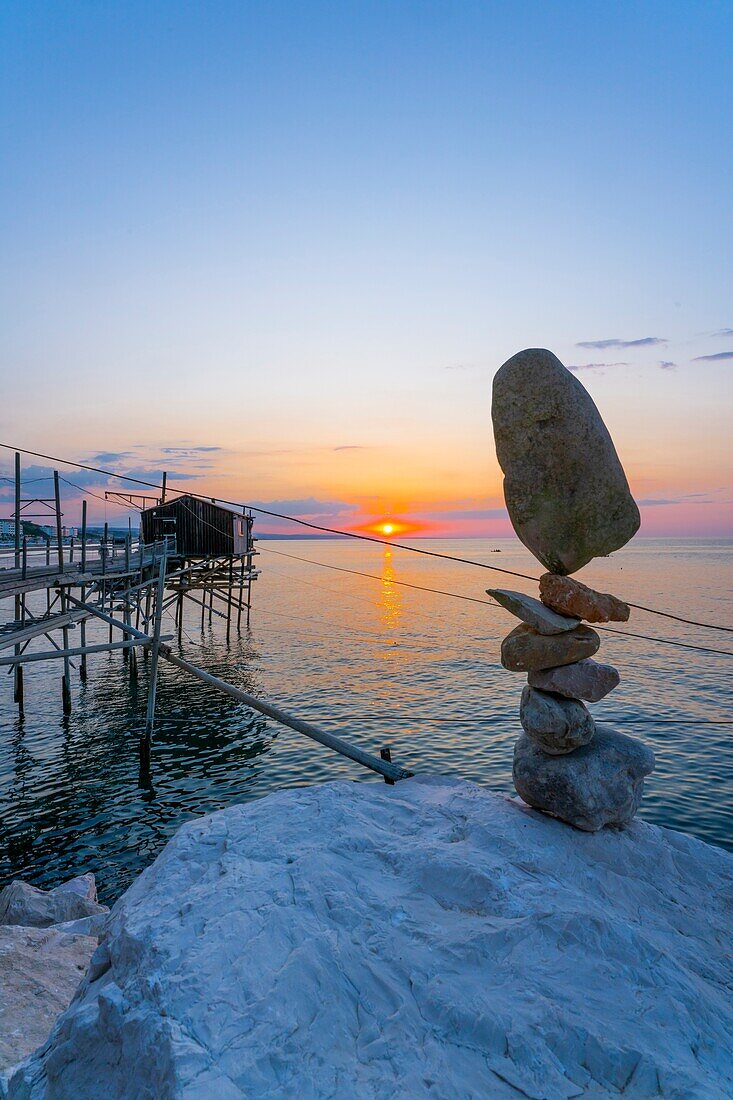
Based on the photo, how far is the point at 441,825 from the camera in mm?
7441

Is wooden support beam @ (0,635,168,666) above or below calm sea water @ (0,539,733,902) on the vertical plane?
above

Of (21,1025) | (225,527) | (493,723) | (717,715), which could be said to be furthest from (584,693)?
(225,527)

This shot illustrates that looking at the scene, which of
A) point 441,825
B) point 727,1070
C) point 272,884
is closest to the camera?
point 727,1070

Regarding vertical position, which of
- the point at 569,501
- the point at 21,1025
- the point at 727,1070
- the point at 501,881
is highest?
the point at 569,501

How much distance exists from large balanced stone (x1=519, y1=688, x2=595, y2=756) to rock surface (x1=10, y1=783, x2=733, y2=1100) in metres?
1.18

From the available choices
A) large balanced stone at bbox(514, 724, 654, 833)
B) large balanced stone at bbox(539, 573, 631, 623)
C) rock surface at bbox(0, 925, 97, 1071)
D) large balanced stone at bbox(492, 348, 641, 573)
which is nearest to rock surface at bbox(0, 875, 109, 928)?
rock surface at bbox(0, 925, 97, 1071)

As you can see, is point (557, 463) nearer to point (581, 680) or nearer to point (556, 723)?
point (581, 680)

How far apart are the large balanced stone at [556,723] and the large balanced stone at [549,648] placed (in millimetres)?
453

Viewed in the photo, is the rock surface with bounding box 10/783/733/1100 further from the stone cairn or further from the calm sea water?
the calm sea water

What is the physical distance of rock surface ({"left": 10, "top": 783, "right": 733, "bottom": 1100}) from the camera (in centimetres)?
423

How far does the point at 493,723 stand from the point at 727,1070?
57.7 ft

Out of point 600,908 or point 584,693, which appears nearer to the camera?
point 600,908

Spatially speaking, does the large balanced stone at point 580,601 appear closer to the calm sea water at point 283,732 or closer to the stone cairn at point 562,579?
the stone cairn at point 562,579

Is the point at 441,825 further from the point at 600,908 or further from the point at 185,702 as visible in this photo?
the point at 185,702
